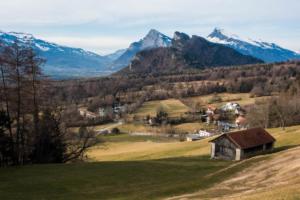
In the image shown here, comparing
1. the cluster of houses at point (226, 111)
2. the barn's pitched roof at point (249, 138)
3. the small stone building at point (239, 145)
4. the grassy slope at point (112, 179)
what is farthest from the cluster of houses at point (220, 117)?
the grassy slope at point (112, 179)

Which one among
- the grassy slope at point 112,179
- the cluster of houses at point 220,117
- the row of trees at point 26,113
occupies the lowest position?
the cluster of houses at point 220,117

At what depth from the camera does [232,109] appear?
182125 mm

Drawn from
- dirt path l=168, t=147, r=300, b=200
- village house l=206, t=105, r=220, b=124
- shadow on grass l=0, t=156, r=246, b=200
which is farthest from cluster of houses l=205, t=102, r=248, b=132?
dirt path l=168, t=147, r=300, b=200

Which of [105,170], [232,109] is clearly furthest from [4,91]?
[232,109]

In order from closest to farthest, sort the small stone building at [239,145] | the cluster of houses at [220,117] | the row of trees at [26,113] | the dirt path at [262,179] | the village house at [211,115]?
the dirt path at [262,179] → the row of trees at [26,113] → the small stone building at [239,145] → the cluster of houses at [220,117] → the village house at [211,115]

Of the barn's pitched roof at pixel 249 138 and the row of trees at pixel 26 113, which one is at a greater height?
the row of trees at pixel 26 113

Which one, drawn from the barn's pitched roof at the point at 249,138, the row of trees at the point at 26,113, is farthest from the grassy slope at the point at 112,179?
the barn's pitched roof at the point at 249,138

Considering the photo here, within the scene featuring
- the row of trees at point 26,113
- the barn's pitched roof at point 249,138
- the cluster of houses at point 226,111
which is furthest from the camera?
the cluster of houses at point 226,111

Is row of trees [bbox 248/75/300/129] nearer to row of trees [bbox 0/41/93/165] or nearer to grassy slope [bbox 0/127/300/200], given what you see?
grassy slope [bbox 0/127/300/200]

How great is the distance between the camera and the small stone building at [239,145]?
2685 inches

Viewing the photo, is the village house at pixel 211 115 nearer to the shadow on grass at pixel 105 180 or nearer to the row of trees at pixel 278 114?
the row of trees at pixel 278 114

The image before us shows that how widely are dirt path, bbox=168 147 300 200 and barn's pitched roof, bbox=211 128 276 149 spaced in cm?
1677

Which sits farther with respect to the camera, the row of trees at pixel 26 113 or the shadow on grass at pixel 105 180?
the row of trees at pixel 26 113

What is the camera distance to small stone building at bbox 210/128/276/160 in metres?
68.2
